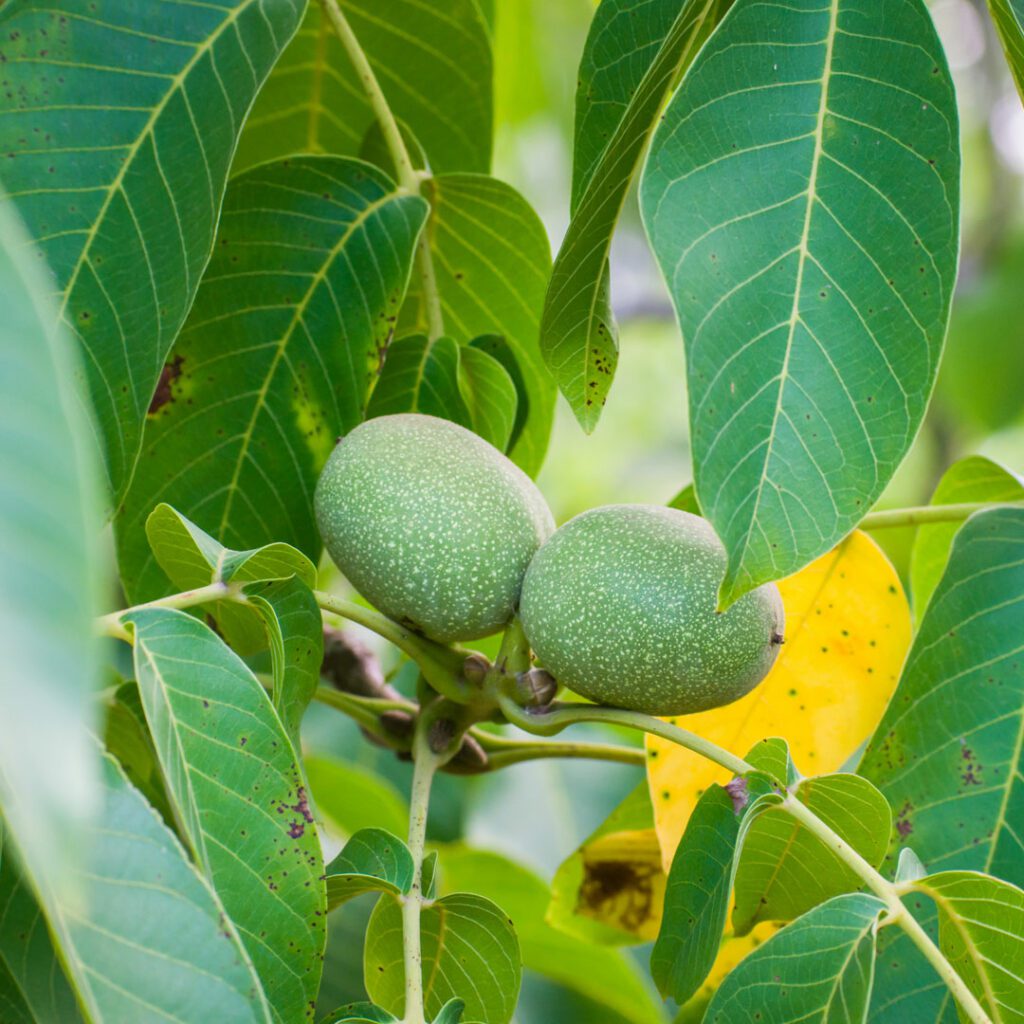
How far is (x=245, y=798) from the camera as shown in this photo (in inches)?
23.1

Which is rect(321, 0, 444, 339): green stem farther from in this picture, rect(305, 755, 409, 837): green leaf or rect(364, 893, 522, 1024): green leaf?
rect(305, 755, 409, 837): green leaf

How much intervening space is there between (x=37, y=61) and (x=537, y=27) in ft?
4.12

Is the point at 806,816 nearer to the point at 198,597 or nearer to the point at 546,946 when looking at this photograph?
the point at 198,597

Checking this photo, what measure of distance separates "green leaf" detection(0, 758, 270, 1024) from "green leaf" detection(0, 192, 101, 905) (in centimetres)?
16

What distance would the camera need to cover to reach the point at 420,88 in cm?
102

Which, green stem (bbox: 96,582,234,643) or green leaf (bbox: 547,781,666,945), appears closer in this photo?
green stem (bbox: 96,582,234,643)

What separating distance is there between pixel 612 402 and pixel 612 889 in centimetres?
498

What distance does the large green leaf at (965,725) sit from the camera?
777mm

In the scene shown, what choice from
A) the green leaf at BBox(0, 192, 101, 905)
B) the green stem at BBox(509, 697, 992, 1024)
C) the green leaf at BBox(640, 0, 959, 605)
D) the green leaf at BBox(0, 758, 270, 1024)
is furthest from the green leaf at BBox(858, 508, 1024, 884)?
the green leaf at BBox(0, 192, 101, 905)

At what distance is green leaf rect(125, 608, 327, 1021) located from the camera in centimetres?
58

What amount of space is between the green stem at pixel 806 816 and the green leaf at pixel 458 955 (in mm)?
122

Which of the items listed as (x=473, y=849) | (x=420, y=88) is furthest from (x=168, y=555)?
(x=473, y=849)

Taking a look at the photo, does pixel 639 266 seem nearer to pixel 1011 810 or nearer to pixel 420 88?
pixel 420 88

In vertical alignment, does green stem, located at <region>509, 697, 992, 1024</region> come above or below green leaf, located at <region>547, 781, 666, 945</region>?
above
